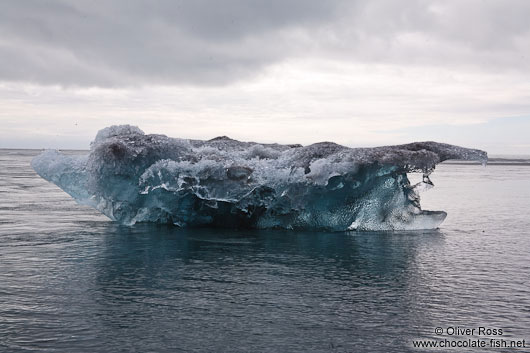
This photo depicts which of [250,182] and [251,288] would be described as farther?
[250,182]

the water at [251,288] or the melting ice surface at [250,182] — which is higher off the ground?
the melting ice surface at [250,182]

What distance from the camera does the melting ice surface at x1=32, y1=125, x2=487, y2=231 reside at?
582 inches

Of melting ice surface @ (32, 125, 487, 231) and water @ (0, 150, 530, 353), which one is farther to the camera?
melting ice surface @ (32, 125, 487, 231)

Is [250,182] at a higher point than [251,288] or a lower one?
higher

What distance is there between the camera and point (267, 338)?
6.64 meters

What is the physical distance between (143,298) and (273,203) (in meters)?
7.43

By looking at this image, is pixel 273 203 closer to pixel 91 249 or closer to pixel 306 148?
pixel 306 148

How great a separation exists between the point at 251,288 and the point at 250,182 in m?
6.20

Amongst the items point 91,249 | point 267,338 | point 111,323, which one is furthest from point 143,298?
point 91,249

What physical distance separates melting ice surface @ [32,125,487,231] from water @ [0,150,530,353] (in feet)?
2.99

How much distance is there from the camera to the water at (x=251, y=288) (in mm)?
6691

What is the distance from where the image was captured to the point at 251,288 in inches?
352

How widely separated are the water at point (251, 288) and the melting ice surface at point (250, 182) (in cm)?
91

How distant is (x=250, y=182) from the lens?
14898mm
